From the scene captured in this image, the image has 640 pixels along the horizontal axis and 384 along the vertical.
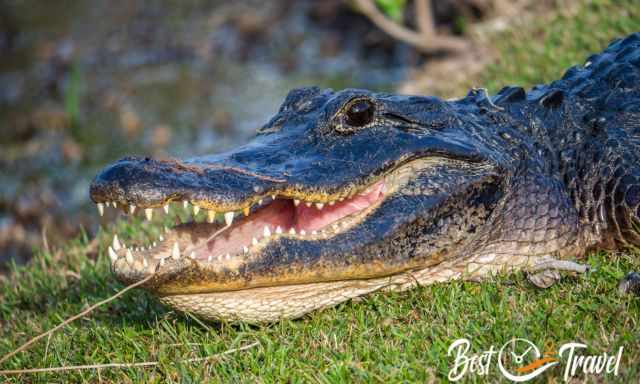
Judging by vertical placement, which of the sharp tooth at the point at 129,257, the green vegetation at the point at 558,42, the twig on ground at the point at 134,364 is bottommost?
the twig on ground at the point at 134,364

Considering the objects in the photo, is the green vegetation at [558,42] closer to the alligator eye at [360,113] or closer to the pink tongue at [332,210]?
the alligator eye at [360,113]

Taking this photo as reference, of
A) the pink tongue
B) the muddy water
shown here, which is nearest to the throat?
the pink tongue

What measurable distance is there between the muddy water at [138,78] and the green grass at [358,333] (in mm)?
3537

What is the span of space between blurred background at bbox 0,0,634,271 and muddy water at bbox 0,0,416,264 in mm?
29

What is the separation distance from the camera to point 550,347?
8.87 feet

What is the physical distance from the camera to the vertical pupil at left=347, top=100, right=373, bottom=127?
3357 millimetres

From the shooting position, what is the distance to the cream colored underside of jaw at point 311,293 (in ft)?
9.86

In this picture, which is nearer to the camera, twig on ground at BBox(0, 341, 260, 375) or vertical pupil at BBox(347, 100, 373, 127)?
twig on ground at BBox(0, 341, 260, 375)

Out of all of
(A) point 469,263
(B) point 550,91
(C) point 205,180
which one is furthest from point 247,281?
(B) point 550,91

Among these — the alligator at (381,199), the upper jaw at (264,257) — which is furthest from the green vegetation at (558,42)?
the upper jaw at (264,257)

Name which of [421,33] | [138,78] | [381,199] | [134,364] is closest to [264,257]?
[381,199]

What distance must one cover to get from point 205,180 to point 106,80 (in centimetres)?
1066

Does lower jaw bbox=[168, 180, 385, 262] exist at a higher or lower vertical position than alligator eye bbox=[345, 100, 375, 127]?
lower

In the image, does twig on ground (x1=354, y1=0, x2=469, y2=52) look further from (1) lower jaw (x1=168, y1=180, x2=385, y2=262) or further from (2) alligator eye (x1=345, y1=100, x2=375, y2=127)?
(1) lower jaw (x1=168, y1=180, x2=385, y2=262)
